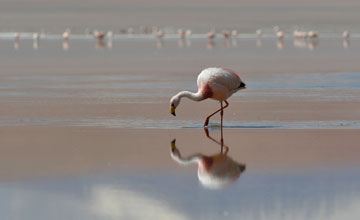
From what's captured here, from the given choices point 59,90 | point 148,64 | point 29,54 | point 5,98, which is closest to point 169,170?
point 5,98

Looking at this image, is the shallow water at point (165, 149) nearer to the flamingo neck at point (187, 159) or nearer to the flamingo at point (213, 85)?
the flamingo neck at point (187, 159)

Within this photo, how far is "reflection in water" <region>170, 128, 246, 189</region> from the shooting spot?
31.4 ft

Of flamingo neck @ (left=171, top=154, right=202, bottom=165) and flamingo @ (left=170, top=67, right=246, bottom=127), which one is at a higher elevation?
flamingo @ (left=170, top=67, right=246, bottom=127)

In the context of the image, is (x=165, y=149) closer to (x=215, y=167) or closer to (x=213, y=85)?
(x=215, y=167)

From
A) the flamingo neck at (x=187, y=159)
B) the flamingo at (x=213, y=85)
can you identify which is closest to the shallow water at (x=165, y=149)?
the flamingo neck at (x=187, y=159)

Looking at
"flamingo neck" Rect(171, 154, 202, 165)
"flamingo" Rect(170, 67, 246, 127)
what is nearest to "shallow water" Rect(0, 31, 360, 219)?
"flamingo neck" Rect(171, 154, 202, 165)

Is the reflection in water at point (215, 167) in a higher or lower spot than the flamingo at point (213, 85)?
lower

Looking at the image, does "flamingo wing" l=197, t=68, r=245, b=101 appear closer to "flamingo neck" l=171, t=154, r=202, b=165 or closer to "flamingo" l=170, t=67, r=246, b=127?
"flamingo" l=170, t=67, r=246, b=127

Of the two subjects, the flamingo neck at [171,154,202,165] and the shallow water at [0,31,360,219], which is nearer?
the shallow water at [0,31,360,219]

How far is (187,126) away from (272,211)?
5800mm

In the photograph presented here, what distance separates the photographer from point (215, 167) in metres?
10.4

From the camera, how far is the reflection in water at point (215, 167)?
9.56m

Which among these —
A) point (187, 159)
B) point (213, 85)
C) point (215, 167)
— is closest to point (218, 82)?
point (213, 85)

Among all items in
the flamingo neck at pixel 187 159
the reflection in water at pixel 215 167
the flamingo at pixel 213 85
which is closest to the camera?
the reflection in water at pixel 215 167
